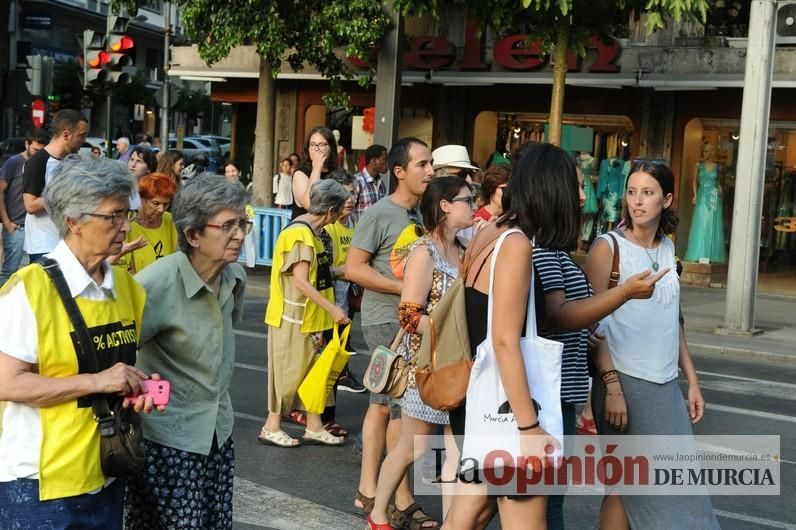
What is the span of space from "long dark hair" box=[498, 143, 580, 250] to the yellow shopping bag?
320 cm

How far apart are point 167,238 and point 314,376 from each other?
1.19m

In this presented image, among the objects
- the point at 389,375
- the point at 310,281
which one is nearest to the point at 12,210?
the point at 310,281

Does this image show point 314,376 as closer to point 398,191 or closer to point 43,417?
point 398,191

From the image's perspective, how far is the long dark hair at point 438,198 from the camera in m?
5.48

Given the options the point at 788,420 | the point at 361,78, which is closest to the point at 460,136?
the point at 361,78

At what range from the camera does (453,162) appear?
706cm

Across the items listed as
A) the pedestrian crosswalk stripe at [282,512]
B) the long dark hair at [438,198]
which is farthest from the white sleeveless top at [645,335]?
the pedestrian crosswalk stripe at [282,512]

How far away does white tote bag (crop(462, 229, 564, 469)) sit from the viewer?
367cm

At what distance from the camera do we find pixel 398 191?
21.0 feet

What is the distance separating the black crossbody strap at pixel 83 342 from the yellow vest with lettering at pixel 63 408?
0.04 feet

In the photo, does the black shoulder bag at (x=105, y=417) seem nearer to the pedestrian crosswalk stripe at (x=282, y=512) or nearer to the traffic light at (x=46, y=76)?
the pedestrian crosswalk stripe at (x=282, y=512)

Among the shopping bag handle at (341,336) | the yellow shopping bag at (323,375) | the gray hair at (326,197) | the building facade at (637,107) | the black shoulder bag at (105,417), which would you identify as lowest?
the yellow shopping bag at (323,375)

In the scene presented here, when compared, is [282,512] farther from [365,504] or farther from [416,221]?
[416,221]

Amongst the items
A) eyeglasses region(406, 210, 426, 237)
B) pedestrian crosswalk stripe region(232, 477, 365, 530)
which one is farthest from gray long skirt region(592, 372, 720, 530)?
eyeglasses region(406, 210, 426, 237)
